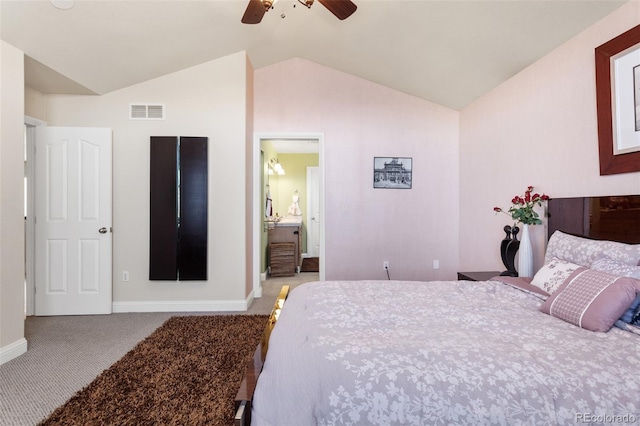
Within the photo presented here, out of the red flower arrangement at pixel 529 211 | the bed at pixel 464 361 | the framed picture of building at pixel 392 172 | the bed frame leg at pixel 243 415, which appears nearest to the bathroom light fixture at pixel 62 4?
the bed at pixel 464 361

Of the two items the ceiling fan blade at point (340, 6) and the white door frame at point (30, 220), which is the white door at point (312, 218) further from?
the ceiling fan blade at point (340, 6)

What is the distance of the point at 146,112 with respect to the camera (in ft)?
11.6

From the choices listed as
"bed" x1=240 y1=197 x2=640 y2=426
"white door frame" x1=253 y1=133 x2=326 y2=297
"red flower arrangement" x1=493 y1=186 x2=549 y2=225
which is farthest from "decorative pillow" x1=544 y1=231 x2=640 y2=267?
Result: "white door frame" x1=253 y1=133 x2=326 y2=297

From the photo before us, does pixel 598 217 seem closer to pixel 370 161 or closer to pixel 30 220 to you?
pixel 370 161

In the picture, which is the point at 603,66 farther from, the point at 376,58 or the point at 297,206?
the point at 297,206

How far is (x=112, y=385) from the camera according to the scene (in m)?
2.01

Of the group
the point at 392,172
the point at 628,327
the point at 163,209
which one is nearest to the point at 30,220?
the point at 163,209

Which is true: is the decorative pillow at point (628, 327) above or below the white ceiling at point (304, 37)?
below

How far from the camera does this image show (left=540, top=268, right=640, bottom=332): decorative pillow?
1.40m

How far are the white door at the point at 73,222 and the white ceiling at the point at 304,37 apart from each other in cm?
63

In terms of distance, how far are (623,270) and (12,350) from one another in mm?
4088

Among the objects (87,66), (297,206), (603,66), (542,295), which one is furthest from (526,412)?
(297,206)

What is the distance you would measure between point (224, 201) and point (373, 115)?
2.19 metres

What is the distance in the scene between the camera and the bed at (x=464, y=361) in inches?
38.5
